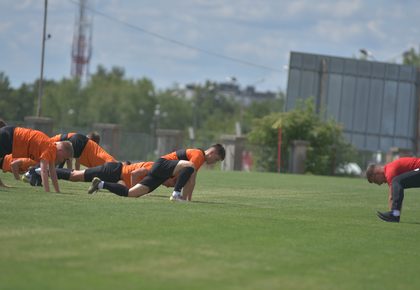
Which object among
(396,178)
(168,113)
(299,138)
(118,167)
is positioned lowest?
(118,167)

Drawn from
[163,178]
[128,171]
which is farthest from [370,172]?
[128,171]

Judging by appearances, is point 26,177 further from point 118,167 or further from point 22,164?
point 118,167

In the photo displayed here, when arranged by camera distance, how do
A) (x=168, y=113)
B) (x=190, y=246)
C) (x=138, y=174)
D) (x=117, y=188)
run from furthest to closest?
(x=168, y=113), (x=138, y=174), (x=117, y=188), (x=190, y=246)

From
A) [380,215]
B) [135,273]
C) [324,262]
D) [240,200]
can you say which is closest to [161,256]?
[135,273]

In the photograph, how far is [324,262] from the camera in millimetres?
8922

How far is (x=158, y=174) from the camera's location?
1518cm

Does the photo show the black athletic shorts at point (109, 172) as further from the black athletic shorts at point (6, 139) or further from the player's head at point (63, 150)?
the black athletic shorts at point (6, 139)

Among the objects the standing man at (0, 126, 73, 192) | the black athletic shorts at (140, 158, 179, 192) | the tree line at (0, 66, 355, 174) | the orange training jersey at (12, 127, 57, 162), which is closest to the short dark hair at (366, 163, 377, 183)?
the black athletic shorts at (140, 158, 179, 192)

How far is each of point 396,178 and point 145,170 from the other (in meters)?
4.64

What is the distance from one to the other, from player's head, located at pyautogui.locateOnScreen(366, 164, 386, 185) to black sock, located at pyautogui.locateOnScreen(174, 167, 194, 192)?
3126 millimetres

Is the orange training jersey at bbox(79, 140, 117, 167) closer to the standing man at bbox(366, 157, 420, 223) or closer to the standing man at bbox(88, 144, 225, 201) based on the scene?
the standing man at bbox(88, 144, 225, 201)

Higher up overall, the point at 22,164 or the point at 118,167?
the point at 118,167

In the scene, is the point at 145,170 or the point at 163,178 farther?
the point at 145,170

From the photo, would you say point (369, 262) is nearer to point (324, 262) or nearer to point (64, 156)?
point (324, 262)
